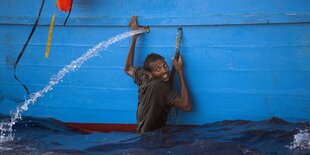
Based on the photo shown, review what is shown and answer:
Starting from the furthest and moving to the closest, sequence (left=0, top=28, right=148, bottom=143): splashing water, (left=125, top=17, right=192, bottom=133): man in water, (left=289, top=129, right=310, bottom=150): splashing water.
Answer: (left=0, top=28, right=148, bottom=143): splashing water → (left=125, top=17, right=192, bottom=133): man in water → (left=289, top=129, right=310, bottom=150): splashing water

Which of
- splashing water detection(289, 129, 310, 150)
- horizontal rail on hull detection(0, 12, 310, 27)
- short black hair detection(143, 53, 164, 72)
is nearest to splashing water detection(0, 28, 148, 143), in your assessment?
horizontal rail on hull detection(0, 12, 310, 27)

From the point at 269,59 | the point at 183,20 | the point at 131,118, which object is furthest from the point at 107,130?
the point at 269,59

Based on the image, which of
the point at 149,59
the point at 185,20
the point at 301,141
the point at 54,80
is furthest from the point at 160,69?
the point at 301,141

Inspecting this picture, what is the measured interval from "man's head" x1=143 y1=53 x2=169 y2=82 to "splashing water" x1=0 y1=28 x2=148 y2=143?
1.03ft

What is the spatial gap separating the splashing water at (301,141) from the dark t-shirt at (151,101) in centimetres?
109

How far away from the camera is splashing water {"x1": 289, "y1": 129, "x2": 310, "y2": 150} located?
3680 mm

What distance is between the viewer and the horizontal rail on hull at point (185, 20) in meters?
3.92

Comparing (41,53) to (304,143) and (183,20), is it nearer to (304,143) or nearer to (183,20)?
(183,20)

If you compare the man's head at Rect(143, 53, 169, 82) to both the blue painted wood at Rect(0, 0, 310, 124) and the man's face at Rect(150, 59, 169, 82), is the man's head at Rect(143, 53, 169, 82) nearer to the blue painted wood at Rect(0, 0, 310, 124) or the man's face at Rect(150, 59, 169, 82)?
the man's face at Rect(150, 59, 169, 82)

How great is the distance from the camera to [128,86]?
4.60 metres

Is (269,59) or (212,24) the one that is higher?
(212,24)

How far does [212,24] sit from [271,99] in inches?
33.8

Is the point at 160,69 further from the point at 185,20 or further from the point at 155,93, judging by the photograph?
the point at 185,20

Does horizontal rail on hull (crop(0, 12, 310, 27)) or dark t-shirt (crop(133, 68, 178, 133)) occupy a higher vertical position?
horizontal rail on hull (crop(0, 12, 310, 27))
